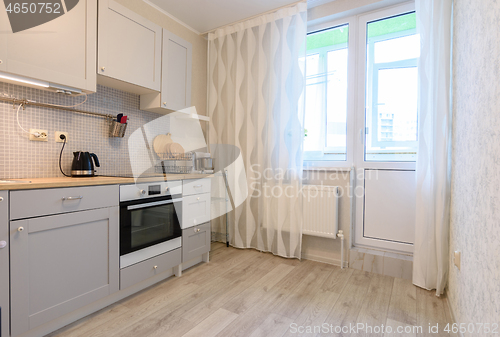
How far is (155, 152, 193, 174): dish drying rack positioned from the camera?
8.87ft

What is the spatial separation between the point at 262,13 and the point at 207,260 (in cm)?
264

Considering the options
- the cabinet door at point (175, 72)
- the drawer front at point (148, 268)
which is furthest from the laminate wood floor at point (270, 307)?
the cabinet door at point (175, 72)

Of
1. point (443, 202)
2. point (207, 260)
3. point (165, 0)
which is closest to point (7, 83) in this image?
point (165, 0)

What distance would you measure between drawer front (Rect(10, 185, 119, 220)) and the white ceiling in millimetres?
1997

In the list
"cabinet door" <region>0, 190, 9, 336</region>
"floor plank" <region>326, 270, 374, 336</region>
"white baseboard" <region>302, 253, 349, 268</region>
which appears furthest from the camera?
"white baseboard" <region>302, 253, 349, 268</region>

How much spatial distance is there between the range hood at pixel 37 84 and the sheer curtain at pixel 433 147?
2.62 m

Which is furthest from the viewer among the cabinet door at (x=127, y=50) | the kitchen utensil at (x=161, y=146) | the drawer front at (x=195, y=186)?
the kitchen utensil at (x=161, y=146)

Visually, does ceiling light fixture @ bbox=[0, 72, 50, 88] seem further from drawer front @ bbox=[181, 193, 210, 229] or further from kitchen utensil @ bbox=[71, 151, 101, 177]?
drawer front @ bbox=[181, 193, 210, 229]

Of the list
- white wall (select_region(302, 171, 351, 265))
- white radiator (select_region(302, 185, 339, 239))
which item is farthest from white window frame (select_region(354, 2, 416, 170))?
white radiator (select_region(302, 185, 339, 239))

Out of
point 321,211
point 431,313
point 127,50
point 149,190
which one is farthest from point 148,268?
point 431,313

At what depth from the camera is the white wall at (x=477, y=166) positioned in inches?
40.8

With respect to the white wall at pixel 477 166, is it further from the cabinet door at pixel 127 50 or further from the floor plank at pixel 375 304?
the cabinet door at pixel 127 50

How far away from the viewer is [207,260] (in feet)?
8.76

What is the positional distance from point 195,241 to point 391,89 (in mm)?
2279
